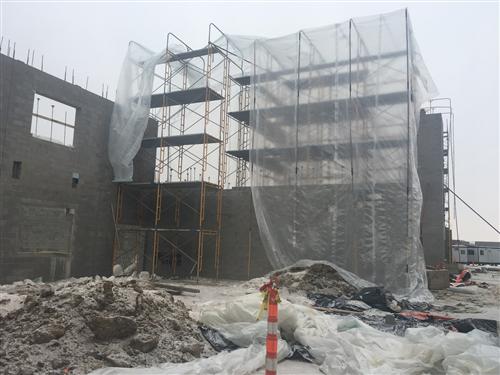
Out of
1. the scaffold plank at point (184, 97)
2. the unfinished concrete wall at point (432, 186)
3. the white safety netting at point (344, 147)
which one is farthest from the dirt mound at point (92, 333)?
the unfinished concrete wall at point (432, 186)

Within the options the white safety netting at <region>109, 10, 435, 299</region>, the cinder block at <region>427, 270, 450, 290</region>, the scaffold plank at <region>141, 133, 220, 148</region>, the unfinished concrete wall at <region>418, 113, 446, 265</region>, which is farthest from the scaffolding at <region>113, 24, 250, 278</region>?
the unfinished concrete wall at <region>418, 113, 446, 265</region>

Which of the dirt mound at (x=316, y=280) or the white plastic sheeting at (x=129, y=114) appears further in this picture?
the white plastic sheeting at (x=129, y=114)

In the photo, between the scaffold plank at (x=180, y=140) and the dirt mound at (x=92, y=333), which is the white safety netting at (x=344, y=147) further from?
the dirt mound at (x=92, y=333)

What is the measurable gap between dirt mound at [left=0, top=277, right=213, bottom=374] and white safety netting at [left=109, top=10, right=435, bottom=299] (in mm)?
6207

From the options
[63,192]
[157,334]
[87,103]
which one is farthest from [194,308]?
[87,103]

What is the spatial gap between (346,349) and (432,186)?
52.4 feet

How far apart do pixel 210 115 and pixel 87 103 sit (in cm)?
421

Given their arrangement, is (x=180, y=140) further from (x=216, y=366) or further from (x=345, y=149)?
(x=216, y=366)

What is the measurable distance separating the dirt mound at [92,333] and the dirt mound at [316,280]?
477cm

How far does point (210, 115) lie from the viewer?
15.6 m

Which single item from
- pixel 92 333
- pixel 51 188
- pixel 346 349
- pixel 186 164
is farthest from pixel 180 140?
pixel 346 349

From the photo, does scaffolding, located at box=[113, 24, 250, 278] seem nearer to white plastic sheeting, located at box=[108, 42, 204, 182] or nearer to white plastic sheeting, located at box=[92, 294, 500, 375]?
white plastic sheeting, located at box=[108, 42, 204, 182]

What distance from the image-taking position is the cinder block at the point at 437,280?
12.1m

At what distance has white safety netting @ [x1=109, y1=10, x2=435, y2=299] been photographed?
416 inches
